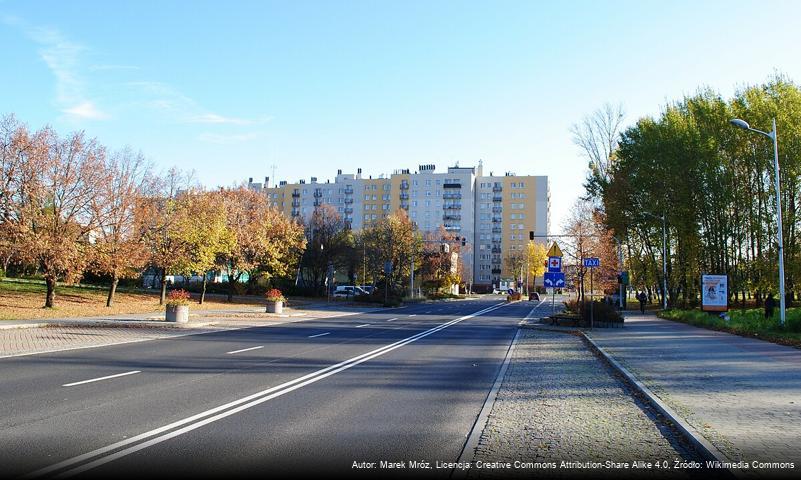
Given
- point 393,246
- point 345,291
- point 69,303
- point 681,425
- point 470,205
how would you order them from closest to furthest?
point 681,425
point 69,303
point 393,246
point 345,291
point 470,205

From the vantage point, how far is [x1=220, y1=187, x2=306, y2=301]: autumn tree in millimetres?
46969

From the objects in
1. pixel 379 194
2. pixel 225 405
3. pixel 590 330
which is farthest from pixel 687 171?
pixel 379 194

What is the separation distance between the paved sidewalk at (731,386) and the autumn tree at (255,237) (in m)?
32.5

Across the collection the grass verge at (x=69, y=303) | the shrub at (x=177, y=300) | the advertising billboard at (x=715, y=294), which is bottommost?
the grass verge at (x=69, y=303)

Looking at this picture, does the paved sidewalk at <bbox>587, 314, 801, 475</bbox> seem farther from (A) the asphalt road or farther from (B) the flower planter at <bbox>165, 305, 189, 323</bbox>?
(B) the flower planter at <bbox>165, 305, 189, 323</bbox>

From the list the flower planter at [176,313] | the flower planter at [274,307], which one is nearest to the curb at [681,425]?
the flower planter at [176,313]

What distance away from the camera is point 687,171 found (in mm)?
40250

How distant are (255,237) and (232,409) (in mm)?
40677

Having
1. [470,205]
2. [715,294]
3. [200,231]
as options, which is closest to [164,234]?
[200,231]

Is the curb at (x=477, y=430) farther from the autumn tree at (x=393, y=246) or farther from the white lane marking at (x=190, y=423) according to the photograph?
the autumn tree at (x=393, y=246)

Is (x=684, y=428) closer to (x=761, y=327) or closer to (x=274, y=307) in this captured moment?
(x=761, y=327)

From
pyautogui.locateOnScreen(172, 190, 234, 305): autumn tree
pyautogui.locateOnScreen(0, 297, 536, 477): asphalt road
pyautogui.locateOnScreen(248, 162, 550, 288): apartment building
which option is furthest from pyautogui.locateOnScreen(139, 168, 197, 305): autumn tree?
pyautogui.locateOnScreen(248, 162, 550, 288): apartment building

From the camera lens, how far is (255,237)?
158 ft

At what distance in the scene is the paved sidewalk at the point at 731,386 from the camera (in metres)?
6.71
